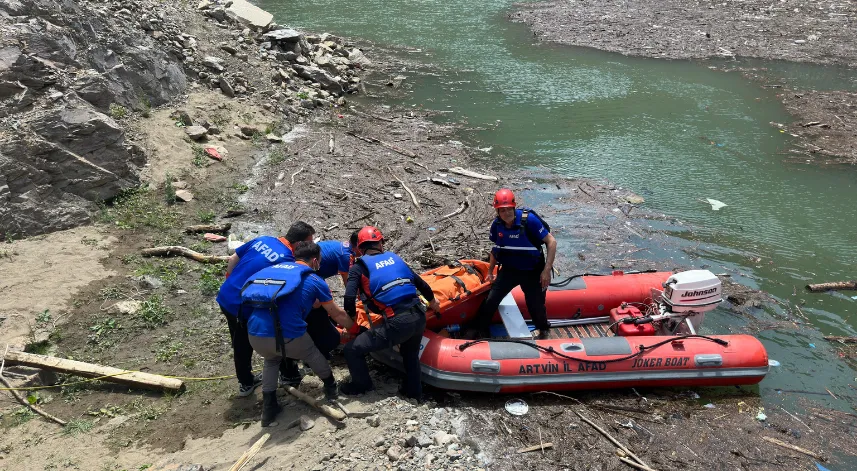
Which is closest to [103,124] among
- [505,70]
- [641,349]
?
[641,349]

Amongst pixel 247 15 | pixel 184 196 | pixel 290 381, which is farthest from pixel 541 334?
pixel 247 15

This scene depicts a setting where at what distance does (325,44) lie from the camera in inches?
686

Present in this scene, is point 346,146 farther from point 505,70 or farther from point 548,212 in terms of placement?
point 505,70

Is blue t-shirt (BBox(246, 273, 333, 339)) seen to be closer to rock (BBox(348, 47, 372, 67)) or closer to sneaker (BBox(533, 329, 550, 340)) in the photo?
sneaker (BBox(533, 329, 550, 340))

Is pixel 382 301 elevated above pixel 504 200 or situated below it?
below

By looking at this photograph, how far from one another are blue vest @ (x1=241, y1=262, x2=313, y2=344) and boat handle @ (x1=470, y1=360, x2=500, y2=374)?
1.88 m

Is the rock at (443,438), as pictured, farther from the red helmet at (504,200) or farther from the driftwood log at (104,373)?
the driftwood log at (104,373)

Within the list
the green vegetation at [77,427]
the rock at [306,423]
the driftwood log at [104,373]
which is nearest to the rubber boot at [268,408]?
the rock at [306,423]

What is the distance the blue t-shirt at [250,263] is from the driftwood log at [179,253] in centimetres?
286

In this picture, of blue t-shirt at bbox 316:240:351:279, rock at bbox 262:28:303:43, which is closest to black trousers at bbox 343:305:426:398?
blue t-shirt at bbox 316:240:351:279

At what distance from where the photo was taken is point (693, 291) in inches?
245

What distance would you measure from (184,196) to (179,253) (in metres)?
1.65

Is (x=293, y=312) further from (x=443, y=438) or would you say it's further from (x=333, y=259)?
(x=443, y=438)

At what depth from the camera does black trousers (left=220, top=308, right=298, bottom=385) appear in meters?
5.08
